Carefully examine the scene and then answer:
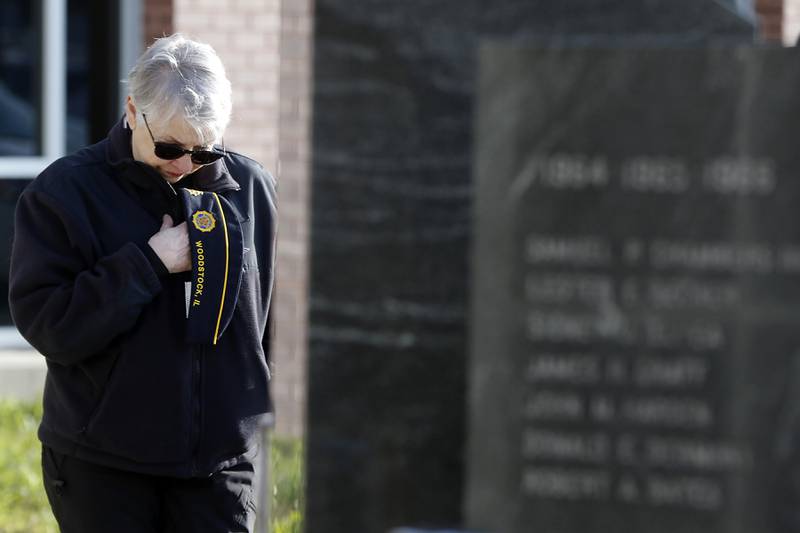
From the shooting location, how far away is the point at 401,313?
258 cm

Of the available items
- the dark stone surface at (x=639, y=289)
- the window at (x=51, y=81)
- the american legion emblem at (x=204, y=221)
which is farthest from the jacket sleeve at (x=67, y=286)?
the window at (x=51, y=81)

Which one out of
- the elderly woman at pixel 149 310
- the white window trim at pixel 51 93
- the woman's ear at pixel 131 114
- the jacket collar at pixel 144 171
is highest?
the white window trim at pixel 51 93

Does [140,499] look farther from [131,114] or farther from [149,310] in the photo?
[131,114]

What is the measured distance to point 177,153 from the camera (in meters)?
3.19

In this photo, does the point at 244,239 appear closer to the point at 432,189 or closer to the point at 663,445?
the point at 432,189

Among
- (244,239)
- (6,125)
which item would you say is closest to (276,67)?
(6,125)

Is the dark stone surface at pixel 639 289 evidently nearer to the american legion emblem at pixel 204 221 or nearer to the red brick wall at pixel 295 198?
the red brick wall at pixel 295 198

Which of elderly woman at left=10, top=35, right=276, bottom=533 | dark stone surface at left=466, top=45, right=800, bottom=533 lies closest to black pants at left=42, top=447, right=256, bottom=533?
elderly woman at left=10, top=35, right=276, bottom=533

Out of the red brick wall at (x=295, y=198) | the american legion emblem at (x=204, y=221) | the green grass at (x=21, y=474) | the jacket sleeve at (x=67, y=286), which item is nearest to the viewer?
the red brick wall at (x=295, y=198)

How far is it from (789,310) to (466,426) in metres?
0.62

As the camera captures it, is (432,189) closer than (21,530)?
Answer: Yes

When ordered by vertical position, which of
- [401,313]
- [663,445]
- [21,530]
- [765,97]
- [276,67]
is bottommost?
[21,530]

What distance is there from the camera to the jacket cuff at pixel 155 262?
3.12 m

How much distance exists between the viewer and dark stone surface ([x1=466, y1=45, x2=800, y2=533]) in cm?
245
